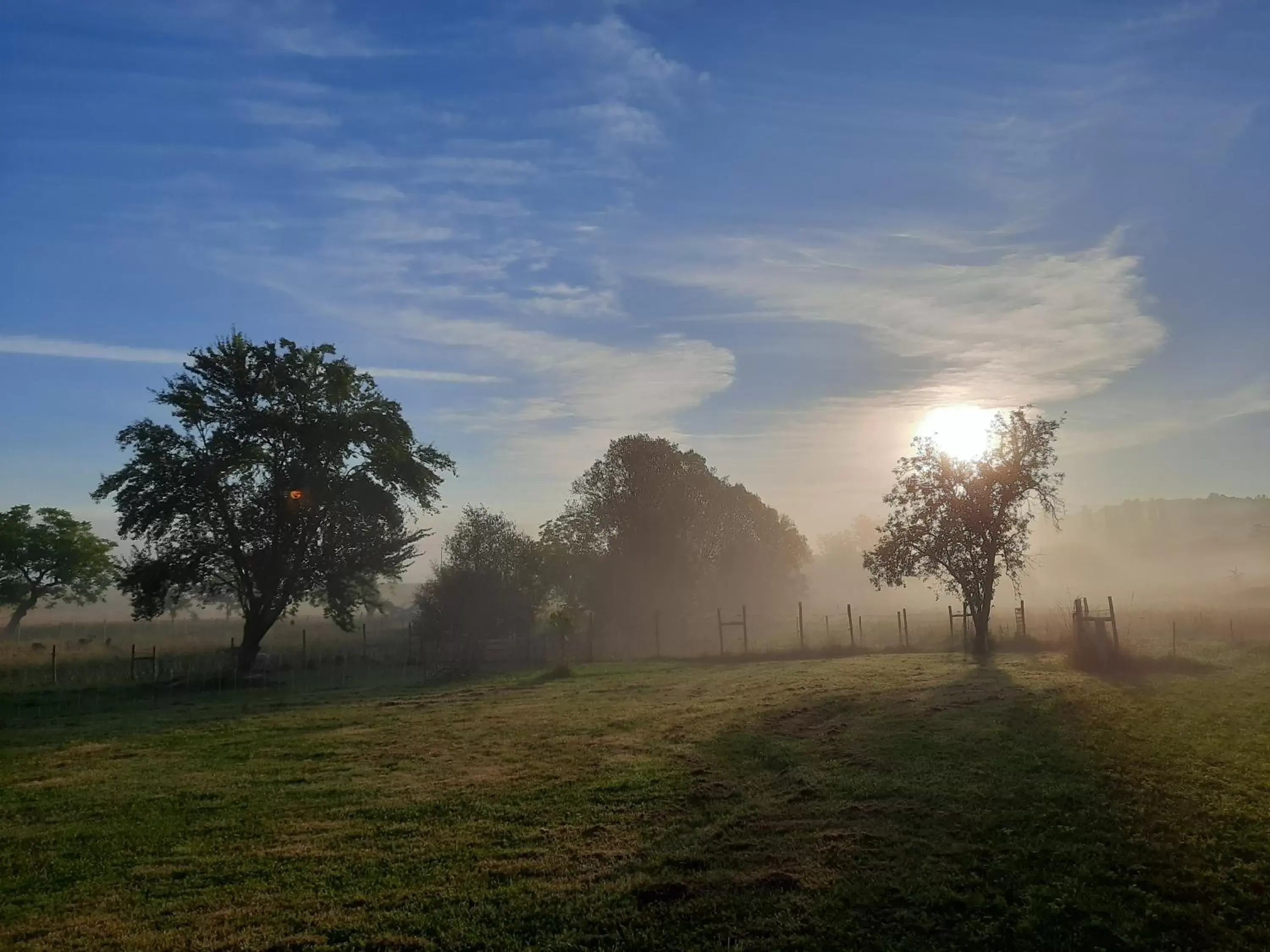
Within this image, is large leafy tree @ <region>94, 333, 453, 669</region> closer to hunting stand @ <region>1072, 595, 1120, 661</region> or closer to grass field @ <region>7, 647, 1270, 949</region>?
grass field @ <region>7, 647, 1270, 949</region>

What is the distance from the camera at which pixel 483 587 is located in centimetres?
5512

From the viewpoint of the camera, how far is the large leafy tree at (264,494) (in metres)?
38.8

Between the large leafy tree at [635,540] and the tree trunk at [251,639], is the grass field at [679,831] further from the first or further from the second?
the large leafy tree at [635,540]

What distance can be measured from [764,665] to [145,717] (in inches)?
952

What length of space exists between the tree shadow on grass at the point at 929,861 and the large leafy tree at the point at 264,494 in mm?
31214

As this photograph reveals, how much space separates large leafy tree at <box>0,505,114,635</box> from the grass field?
141 feet

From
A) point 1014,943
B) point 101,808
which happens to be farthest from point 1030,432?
point 101,808

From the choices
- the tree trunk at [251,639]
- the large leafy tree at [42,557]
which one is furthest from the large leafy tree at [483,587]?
the large leafy tree at [42,557]

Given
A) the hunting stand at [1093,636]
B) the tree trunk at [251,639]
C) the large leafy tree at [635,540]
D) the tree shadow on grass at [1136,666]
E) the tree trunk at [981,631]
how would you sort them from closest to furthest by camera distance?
the tree shadow on grass at [1136,666], the hunting stand at [1093,636], the tree trunk at [981,631], the tree trunk at [251,639], the large leafy tree at [635,540]

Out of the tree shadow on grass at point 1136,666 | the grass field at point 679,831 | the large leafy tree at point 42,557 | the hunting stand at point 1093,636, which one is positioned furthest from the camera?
the large leafy tree at point 42,557

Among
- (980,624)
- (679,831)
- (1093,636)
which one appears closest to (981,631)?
(980,624)

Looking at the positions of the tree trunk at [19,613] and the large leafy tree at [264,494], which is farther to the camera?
the tree trunk at [19,613]

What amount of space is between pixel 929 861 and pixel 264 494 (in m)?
38.4

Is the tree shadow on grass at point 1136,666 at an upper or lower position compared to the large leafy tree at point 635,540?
lower
